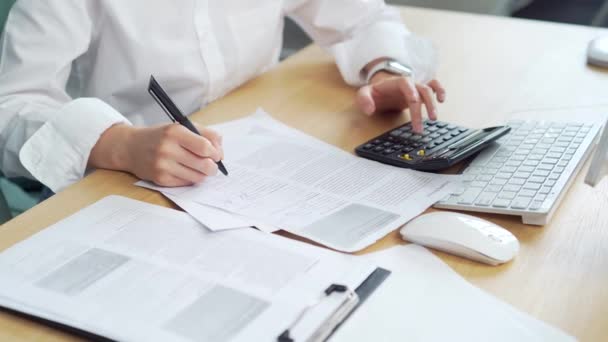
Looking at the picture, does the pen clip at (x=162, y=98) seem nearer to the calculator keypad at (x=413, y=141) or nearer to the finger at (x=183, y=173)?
the finger at (x=183, y=173)

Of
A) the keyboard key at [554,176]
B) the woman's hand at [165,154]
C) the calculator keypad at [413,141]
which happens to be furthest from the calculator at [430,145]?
the woman's hand at [165,154]

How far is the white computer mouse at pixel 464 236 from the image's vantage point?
0.63 m

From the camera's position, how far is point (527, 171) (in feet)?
2.51

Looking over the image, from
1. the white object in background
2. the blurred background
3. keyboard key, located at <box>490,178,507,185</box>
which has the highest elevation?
the white object in background

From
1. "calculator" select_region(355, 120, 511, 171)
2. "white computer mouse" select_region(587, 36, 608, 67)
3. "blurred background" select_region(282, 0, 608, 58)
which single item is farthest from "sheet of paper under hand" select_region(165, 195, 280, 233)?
"blurred background" select_region(282, 0, 608, 58)

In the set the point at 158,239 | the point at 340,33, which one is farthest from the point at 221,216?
the point at 340,33

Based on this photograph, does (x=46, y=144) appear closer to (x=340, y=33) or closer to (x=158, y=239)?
(x=158, y=239)

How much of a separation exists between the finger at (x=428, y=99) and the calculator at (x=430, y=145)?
0.07 feet

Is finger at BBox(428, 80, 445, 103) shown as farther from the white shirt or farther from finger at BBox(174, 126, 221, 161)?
finger at BBox(174, 126, 221, 161)

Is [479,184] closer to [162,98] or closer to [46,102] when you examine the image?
[162,98]

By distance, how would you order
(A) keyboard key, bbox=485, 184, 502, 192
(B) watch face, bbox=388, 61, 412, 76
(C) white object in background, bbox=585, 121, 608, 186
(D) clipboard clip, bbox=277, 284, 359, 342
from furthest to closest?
(B) watch face, bbox=388, 61, 412, 76
(A) keyboard key, bbox=485, 184, 502, 192
(C) white object in background, bbox=585, 121, 608, 186
(D) clipboard clip, bbox=277, 284, 359, 342

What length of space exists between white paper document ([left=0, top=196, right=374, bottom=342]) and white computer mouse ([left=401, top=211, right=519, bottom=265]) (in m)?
0.08

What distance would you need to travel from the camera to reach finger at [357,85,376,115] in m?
0.97

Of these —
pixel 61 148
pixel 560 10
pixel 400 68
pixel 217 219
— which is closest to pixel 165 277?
pixel 217 219
